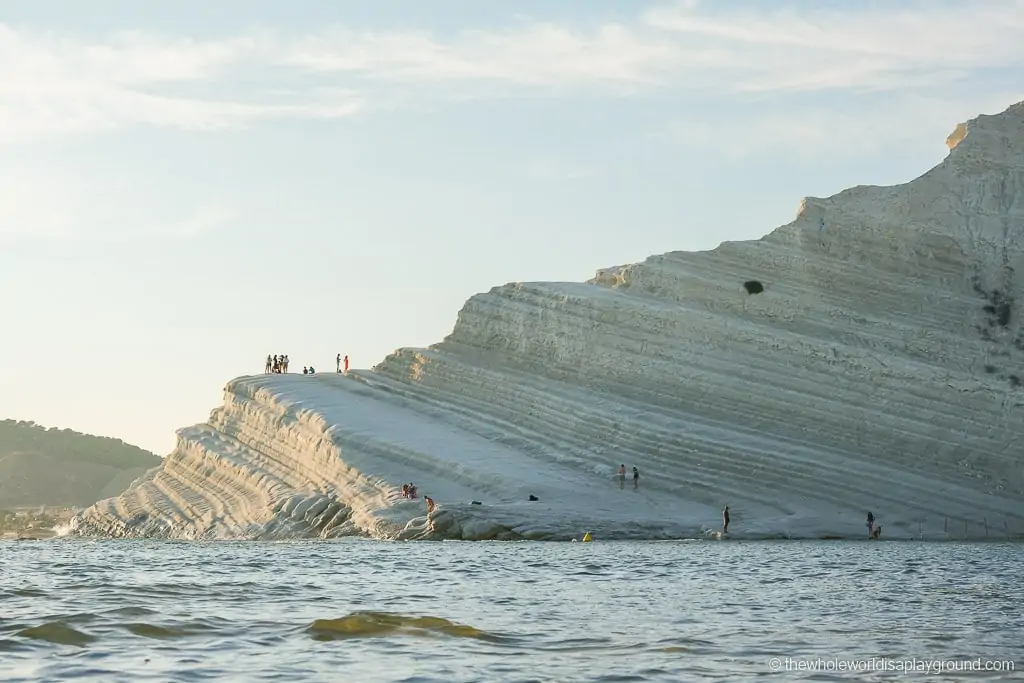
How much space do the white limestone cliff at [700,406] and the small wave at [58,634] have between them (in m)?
25.4

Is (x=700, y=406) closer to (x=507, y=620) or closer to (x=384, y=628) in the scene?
(x=507, y=620)

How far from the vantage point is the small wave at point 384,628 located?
1316 centimetres

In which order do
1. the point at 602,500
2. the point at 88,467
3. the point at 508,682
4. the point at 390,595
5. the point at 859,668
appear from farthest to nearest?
1. the point at 88,467
2. the point at 602,500
3. the point at 390,595
4. the point at 859,668
5. the point at 508,682

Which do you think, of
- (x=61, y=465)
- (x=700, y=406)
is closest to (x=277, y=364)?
(x=700, y=406)

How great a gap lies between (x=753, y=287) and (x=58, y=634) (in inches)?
1488

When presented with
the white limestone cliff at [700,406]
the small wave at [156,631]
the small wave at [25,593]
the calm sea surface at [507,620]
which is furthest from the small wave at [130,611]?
the white limestone cliff at [700,406]

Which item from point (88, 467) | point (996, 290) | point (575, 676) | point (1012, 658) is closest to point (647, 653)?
point (575, 676)

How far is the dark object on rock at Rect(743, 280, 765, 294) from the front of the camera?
48.5 metres

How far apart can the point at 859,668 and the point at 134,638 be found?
6059 mm

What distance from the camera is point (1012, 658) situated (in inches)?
458

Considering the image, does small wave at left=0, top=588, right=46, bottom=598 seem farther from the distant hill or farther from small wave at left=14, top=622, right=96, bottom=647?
the distant hill

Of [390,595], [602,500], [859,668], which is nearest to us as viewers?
[859,668]

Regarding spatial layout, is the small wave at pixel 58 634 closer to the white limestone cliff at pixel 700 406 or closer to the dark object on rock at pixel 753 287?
the white limestone cliff at pixel 700 406

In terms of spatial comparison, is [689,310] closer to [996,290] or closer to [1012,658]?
[996,290]
